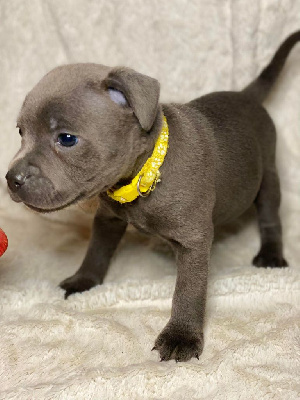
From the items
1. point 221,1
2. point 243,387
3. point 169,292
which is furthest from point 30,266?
point 221,1

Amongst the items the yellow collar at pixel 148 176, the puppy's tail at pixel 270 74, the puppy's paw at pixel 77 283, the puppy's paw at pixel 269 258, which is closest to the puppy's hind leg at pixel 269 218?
the puppy's paw at pixel 269 258

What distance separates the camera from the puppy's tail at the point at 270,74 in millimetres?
3379

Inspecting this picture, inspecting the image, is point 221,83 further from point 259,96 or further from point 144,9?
point 144,9

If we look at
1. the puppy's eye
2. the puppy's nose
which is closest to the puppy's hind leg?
the puppy's eye

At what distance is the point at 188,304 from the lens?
2482 mm

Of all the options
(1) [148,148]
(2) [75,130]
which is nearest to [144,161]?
(1) [148,148]

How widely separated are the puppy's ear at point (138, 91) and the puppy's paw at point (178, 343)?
2.85 ft

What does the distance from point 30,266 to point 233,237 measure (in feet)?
4.01

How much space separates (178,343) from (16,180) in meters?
0.93

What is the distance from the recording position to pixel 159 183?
2418mm

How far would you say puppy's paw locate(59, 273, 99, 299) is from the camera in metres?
2.96

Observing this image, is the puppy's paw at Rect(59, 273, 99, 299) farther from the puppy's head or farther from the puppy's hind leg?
the puppy's hind leg

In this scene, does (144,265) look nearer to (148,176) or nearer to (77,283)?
(77,283)

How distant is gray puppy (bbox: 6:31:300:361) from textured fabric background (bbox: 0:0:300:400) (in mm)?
177
